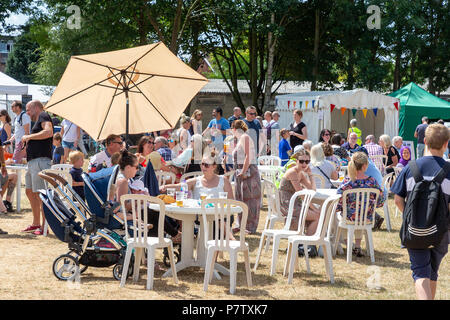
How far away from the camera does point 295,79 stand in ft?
99.7

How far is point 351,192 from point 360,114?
1833 cm

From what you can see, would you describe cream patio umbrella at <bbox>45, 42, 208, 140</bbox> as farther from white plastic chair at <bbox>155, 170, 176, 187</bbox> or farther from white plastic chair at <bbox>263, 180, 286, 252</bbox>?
white plastic chair at <bbox>263, 180, 286, 252</bbox>

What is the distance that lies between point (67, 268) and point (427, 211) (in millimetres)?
3571

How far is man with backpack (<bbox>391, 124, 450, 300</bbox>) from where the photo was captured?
4.09 meters

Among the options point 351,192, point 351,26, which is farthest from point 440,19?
point 351,192

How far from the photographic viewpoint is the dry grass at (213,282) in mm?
5441

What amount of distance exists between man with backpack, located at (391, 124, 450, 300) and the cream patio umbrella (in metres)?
3.75

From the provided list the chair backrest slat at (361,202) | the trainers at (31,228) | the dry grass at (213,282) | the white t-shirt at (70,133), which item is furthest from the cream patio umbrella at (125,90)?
the white t-shirt at (70,133)

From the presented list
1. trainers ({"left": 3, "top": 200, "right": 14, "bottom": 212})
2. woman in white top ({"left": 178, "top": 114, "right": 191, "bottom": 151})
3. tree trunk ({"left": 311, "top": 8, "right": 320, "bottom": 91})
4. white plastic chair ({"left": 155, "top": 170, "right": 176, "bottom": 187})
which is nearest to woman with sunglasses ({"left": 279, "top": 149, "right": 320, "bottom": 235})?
white plastic chair ({"left": 155, "top": 170, "right": 176, "bottom": 187})

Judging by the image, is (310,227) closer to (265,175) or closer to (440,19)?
(265,175)

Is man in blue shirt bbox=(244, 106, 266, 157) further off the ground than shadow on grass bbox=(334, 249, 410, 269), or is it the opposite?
man in blue shirt bbox=(244, 106, 266, 157)

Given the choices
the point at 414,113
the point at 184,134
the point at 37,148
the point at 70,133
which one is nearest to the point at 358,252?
the point at 37,148

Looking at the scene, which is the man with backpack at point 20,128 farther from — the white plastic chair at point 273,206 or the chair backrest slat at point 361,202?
the chair backrest slat at point 361,202

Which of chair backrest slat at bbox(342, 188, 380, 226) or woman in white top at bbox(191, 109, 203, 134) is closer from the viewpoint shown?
chair backrest slat at bbox(342, 188, 380, 226)
